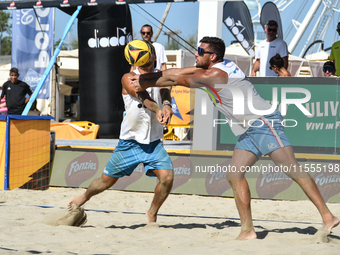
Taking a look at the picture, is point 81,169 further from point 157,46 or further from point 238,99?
point 238,99

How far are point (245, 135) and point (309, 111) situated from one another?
2.68m

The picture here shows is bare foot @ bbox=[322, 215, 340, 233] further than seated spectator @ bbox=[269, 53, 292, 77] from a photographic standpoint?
No

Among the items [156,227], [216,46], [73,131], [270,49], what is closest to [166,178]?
[156,227]

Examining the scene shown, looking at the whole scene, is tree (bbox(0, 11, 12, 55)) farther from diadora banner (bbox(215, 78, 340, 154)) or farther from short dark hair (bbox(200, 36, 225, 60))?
short dark hair (bbox(200, 36, 225, 60))

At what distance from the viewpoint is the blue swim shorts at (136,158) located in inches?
154

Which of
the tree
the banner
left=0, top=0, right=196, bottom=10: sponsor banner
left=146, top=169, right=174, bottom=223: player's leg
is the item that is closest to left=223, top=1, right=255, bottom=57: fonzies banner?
the banner

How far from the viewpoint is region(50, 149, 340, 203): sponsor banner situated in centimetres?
552

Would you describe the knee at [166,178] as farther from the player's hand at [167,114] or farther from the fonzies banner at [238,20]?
the fonzies banner at [238,20]

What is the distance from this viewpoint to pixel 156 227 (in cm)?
397

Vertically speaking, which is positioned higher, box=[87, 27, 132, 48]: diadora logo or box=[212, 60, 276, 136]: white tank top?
box=[87, 27, 132, 48]: diadora logo

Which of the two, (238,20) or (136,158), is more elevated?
(238,20)

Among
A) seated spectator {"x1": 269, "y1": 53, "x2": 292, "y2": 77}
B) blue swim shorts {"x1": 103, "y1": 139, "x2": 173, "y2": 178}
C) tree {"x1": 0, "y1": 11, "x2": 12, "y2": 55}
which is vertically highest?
tree {"x1": 0, "y1": 11, "x2": 12, "y2": 55}

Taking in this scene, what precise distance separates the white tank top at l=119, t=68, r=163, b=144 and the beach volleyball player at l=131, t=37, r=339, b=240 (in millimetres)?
483

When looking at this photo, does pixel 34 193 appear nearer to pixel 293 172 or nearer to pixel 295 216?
pixel 295 216
